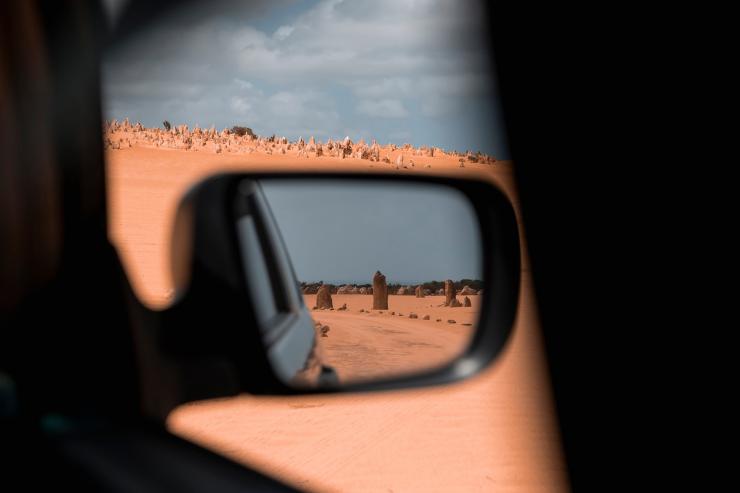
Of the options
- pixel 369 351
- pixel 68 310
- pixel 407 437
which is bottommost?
pixel 407 437

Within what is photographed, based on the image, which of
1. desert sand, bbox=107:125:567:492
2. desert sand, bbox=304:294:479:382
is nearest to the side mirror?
desert sand, bbox=304:294:479:382

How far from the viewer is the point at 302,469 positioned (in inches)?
276

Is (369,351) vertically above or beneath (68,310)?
beneath

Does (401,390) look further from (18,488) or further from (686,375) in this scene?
(686,375)

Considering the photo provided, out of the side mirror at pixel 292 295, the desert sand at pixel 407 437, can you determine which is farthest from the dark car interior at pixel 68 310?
the desert sand at pixel 407 437

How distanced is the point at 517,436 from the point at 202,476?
6.83 m

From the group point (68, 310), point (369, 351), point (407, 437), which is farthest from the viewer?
point (407, 437)

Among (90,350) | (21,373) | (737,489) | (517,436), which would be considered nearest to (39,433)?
(21,373)

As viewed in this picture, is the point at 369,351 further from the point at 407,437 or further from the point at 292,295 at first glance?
the point at 407,437

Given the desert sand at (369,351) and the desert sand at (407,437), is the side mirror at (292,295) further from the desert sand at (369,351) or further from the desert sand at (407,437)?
the desert sand at (407,437)

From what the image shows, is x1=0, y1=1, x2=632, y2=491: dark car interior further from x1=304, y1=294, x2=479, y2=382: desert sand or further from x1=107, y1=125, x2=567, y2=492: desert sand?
x1=107, y1=125, x2=567, y2=492: desert sand

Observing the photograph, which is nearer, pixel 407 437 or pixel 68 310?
pixel 68 310

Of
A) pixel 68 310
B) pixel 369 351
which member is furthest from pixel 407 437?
pixel 68 310

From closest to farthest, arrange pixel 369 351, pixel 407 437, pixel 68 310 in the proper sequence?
pixel 68 310, pixel 369 351, pixel 407 437
